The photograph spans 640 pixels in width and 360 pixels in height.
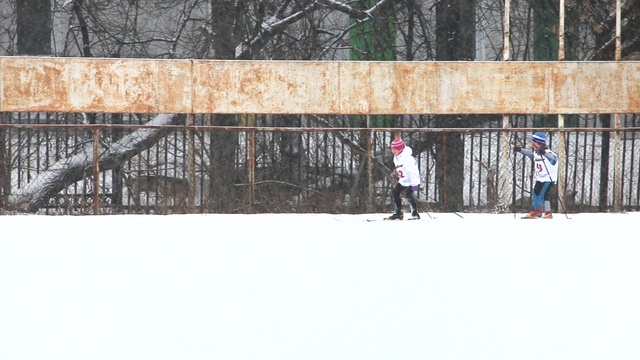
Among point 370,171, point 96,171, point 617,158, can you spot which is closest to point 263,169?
point 370,171

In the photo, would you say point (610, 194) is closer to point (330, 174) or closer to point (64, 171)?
point (330, 174)

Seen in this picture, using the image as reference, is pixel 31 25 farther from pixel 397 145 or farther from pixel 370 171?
pixel 397 145

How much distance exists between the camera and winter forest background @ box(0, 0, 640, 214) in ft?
57.1

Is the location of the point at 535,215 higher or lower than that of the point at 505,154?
lower

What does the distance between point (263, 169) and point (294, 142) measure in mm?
749

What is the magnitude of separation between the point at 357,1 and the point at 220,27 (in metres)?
2.73

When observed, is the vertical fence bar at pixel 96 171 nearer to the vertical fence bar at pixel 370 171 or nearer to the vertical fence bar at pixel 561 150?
the vertical fence bar at pixel 370 171

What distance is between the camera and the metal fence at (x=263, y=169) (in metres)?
17.2

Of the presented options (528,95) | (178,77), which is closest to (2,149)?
(178,77)

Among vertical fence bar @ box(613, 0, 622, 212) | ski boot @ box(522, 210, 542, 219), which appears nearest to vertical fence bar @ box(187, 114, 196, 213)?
ski boot @ box(522, 210, 542, 219)

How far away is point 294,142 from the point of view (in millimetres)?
17953

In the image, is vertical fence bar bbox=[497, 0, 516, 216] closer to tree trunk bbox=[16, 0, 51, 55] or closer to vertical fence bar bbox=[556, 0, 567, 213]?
vertical fence bar bbox=[556, 0, 567, 213]

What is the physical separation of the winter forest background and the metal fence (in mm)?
25

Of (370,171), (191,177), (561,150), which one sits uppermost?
(561,150)
